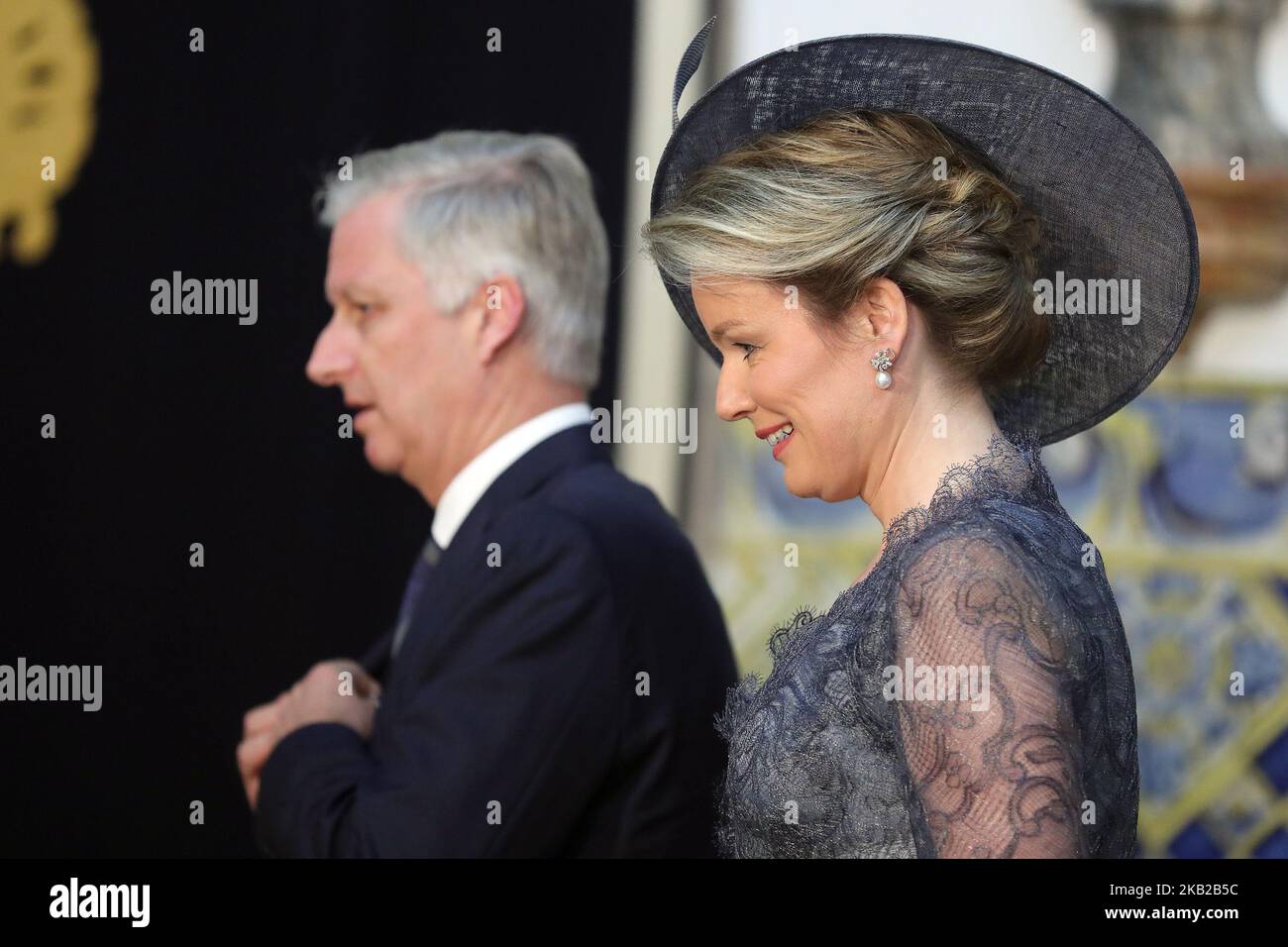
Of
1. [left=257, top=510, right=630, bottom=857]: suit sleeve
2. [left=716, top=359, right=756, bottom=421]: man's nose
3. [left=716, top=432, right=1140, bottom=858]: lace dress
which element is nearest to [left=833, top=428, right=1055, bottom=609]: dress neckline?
[left=716, top=432, right=1140, bottom=858]: lace dress

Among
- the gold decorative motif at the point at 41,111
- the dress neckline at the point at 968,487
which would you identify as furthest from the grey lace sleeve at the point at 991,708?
the gold decorative motif at the point at 41,111

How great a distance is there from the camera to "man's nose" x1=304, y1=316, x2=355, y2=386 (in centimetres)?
254

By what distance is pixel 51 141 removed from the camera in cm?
308

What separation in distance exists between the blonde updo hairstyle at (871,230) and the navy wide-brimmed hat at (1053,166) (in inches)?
1.7

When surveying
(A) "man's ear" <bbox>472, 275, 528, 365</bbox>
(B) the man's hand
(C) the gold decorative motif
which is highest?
(C) the gold decorative motif

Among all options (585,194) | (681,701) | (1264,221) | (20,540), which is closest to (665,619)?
(681,701)

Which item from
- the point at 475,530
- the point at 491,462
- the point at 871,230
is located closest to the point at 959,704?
the point at 871,230

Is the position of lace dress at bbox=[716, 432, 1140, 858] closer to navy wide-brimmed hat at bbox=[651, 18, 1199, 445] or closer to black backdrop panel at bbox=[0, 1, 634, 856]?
navy wide-brimmed hat at bbox=[651, 18, 1199, 445]

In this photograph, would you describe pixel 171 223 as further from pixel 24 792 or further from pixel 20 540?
pixel 24 792

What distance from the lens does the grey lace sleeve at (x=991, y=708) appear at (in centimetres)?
139

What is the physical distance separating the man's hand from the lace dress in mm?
784

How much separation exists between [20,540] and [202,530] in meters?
0.35

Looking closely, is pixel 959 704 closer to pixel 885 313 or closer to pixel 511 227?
pixel 885 313

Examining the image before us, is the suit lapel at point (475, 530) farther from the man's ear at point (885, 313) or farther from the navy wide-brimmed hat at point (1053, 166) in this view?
the man's ear at point (885, 313)
